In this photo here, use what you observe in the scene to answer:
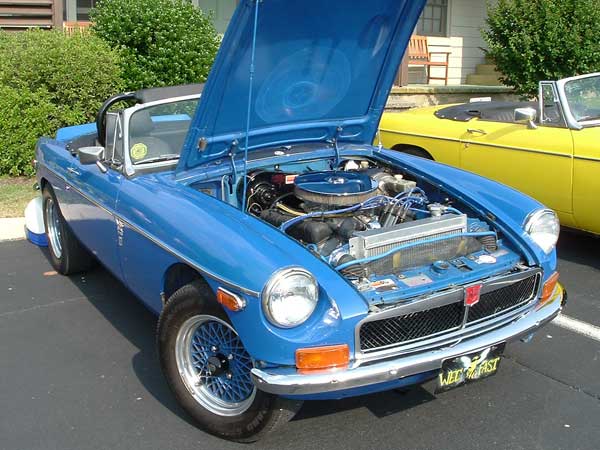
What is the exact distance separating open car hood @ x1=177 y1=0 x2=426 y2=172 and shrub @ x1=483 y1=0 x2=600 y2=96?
274 inches

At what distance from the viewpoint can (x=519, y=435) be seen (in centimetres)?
314

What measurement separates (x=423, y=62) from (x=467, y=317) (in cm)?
1180

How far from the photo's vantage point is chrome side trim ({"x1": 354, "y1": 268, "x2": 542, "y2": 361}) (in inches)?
109

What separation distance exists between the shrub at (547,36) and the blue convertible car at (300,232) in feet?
22.7

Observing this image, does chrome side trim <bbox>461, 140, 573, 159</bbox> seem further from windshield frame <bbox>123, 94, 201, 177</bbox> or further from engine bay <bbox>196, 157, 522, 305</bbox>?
windshield frame <bbox>123, 94, 201, 177</bbox>

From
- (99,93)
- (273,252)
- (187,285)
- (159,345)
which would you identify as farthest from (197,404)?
(99,93)

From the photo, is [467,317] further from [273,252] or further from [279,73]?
[279,73]

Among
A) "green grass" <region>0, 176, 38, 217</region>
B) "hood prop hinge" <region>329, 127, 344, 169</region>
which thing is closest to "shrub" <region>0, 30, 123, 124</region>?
"green grass" <region>0, 176, 38, 217</region>

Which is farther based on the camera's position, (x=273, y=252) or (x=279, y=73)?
(x=279, y=73)

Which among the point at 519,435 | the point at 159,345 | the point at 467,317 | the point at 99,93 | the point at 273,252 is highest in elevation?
the point at 99,93

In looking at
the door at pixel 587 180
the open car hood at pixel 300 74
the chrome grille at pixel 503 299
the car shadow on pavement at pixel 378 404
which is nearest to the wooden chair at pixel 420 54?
the door at pixel 587 180

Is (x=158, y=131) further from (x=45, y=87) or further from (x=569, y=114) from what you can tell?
(x=45, y=87)

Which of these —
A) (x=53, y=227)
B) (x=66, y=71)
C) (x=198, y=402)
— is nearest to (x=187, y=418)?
(x=198, y=402)

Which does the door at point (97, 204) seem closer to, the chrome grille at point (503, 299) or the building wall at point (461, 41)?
the chrome grille at point (503, 299)
